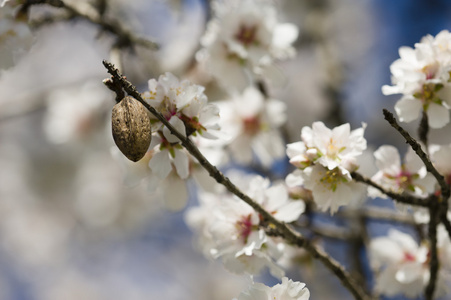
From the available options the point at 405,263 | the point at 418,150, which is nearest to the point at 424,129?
the point at 418,150

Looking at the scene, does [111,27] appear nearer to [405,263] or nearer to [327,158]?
[327,158]

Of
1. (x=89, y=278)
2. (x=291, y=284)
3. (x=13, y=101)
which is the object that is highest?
(x=89, y=278)

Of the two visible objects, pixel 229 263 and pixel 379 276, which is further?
pixel 379 276

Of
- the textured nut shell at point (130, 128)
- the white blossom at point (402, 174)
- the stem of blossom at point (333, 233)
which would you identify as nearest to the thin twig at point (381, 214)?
the stem of blossom at point (333, 233)

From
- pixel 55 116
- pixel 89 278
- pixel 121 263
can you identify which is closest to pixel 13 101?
pixel 55 116

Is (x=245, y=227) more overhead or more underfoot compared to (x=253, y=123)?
more underfoot

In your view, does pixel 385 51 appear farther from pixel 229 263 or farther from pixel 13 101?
pixel 229 263

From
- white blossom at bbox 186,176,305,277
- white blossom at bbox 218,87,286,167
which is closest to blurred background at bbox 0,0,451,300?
white blossom at bbox 218,87,286,167
